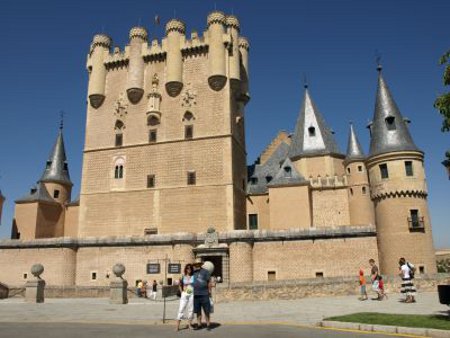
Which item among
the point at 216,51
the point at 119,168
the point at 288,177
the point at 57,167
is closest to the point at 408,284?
the point at 288,177

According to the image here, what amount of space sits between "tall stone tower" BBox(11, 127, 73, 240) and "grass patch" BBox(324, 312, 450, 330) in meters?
31.9

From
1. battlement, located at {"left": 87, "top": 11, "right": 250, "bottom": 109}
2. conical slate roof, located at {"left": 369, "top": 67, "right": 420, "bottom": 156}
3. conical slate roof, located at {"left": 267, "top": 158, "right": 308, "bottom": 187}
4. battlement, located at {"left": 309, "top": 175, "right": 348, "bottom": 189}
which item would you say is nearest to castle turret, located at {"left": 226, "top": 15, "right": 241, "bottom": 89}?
battlement, located at {"left": 87, "top": 11, "right": 250, "bottom": 109}

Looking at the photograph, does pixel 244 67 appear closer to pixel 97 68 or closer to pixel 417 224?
pixel 97 68

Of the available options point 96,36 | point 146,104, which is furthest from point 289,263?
point 96,36

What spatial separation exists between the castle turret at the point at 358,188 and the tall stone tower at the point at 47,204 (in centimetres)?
2639

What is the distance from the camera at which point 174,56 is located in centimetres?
3425

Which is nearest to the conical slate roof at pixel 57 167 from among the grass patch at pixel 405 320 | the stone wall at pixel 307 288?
the stone wall at pixel 307 288

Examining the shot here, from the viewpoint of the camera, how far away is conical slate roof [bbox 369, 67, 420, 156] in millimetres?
23922

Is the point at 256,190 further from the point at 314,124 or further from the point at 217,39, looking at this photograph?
the point at 217,39

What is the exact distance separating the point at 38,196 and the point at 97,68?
41.8ft

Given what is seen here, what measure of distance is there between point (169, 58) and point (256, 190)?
13566 mm

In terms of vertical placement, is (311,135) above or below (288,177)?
above

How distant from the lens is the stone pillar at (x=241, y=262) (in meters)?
24.2

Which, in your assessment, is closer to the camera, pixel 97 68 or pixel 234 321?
pixel 234 321
